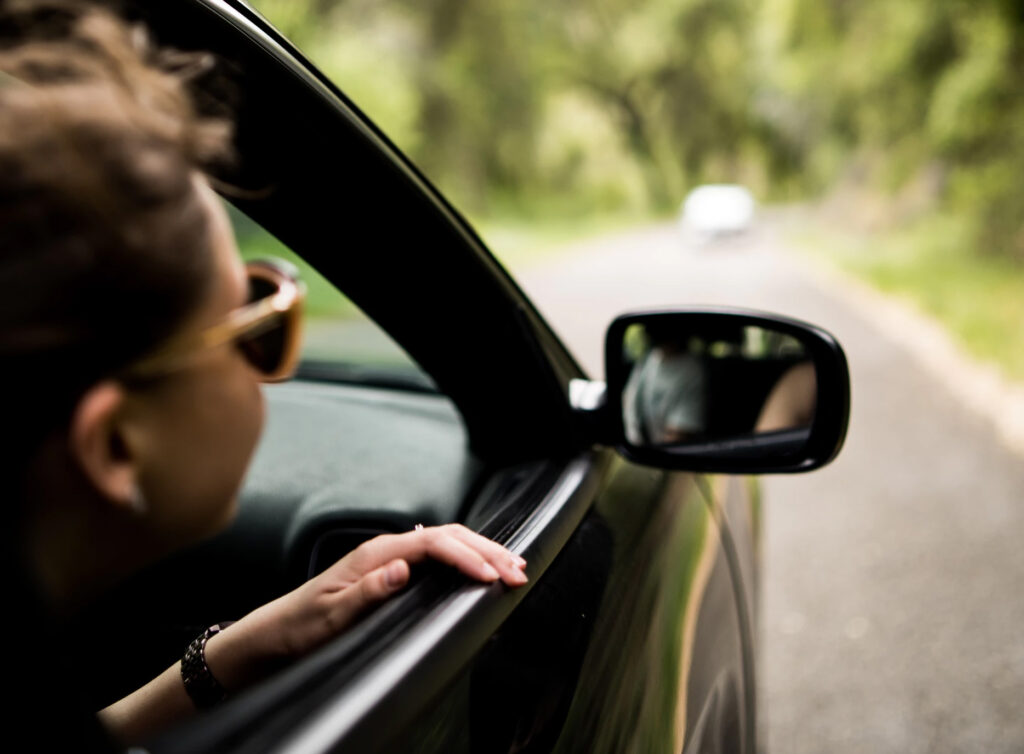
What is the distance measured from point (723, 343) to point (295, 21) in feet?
61.4

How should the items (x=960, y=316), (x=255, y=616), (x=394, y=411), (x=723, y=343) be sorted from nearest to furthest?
(x=255, y=616) < (x=723, y=343) < (x=394, y=411) < (x=960, y=316)

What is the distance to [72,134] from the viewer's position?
29.5 inches

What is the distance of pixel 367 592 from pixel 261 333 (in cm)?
38

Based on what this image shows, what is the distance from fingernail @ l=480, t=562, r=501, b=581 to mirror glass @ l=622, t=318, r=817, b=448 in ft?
1.99

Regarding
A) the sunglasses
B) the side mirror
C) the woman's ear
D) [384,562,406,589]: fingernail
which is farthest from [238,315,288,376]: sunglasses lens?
the side mirror

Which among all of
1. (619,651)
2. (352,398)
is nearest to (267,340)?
(619,651)

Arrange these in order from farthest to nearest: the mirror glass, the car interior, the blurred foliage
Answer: the blurred foliage, the mirror glass, the car interior

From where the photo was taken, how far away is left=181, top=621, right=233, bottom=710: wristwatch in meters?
1.20

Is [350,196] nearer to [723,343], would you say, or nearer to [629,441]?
[629,441]

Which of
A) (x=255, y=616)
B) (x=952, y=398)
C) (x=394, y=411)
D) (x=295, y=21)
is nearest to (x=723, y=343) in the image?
(x=394, y=411)

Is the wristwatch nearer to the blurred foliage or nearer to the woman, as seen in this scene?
the woman

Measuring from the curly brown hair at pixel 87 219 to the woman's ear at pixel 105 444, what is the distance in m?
0.01

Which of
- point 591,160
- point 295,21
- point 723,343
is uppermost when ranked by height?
point 591,160

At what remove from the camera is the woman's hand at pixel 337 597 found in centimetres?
116
